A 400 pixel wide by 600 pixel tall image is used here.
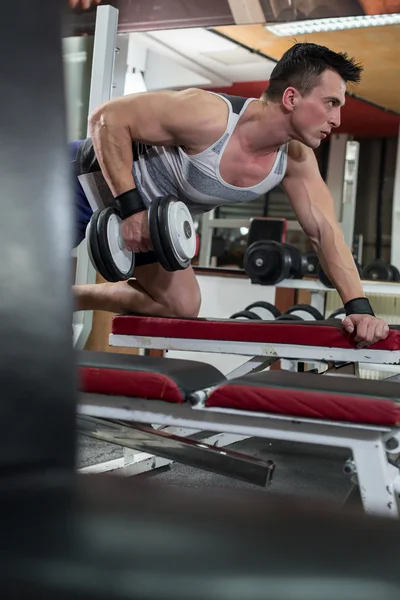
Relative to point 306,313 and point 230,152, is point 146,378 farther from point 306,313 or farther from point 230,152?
point 306,313

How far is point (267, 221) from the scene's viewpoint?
4.20 metres

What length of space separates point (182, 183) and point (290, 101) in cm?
37

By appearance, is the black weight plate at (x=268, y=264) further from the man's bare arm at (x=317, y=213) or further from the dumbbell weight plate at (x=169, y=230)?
the dumbbell weight plate at (x=169, y=230)

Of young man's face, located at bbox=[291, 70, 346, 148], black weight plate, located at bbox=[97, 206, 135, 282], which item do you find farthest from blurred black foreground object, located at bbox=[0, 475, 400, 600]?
young man's face, located at bbox=[291, 70, 346, 148]

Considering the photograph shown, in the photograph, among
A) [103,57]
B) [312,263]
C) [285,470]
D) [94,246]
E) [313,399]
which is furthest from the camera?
[312,263]

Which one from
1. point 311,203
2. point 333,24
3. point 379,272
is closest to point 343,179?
point 333,24

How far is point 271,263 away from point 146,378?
2.15 m

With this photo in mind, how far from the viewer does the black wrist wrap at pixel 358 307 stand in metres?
Result: 1.83

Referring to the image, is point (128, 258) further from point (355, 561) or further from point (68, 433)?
point (355, 561)

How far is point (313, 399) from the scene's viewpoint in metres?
1.16

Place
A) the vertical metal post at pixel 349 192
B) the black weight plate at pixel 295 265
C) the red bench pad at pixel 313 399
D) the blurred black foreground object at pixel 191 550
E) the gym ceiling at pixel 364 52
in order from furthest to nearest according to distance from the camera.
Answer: the vertical metal post at pixel 349 192, the gym ceiling at pixel 364 52, the black weight plate at pixel 295 265, the red bench pad at pixel 313 399, the blurred black foreground object at pixel 191 550

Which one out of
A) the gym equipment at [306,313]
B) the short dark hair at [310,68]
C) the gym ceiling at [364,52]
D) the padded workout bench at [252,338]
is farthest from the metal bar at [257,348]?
the gym ceiling at [364,52]

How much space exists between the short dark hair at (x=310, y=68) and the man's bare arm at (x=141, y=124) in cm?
23

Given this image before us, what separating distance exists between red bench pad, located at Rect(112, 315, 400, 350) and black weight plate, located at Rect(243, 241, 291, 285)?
139 cm
